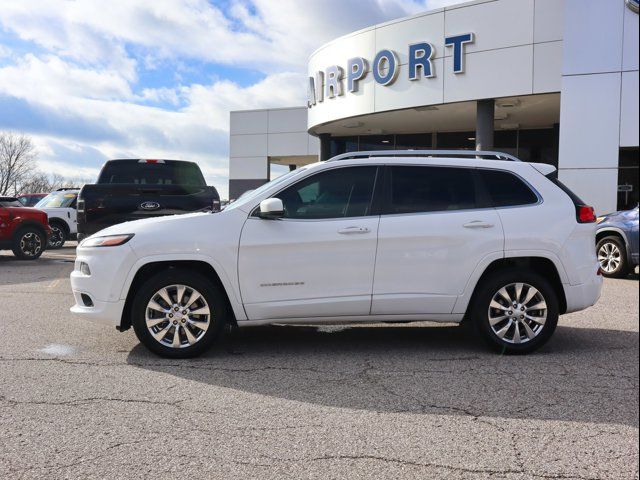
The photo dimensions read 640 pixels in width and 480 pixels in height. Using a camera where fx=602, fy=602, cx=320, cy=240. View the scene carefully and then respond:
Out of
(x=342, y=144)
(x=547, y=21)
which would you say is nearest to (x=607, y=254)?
(x=547, y=21)

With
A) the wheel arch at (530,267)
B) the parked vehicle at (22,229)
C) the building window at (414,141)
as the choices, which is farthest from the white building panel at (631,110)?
the building window at (414,141)

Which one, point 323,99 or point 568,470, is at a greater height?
point 323,99

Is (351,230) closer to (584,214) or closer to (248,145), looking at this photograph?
(584,214)

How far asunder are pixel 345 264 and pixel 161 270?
1668mm

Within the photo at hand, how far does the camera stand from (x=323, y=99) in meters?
24.3

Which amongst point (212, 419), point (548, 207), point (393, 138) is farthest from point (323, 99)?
point (212, 419)

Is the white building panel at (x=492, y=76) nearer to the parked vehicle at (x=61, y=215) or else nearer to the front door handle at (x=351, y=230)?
the parked vehicle at (x=61, y=215)

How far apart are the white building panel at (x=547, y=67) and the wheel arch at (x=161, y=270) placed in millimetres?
14391

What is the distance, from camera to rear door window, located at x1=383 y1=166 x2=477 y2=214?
18.2 ft

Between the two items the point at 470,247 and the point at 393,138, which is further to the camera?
the point at 393,138

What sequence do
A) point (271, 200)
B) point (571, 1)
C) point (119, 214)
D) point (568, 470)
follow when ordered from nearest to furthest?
point (571, 1) < point (568, 470) < point (271, 200) < point (119, 214)

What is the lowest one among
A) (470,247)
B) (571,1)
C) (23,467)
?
(23,467)

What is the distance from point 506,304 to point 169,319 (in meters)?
3.03

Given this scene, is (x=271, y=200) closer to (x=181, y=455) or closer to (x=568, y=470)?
(x=181, y=455)
